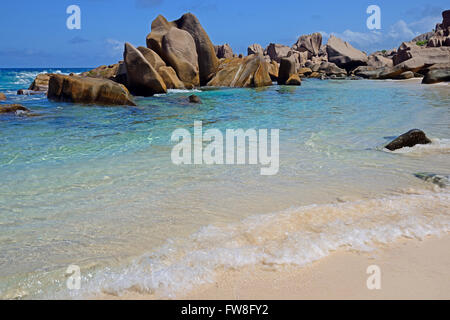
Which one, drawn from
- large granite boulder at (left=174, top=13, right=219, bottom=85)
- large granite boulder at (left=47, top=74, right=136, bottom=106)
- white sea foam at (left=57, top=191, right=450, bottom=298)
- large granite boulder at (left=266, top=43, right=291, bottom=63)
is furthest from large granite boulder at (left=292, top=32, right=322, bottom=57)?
white sea foam at (left=57, top=191, right=450, bottom=298)

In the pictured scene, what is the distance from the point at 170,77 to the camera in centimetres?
1792

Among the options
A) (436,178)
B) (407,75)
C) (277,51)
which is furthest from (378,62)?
(436,178)

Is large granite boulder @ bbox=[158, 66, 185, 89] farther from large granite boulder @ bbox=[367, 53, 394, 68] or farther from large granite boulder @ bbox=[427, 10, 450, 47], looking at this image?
large granite boulder @ bbox=[427, 10, 450, 47]

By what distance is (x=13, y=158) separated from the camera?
15.8 feet

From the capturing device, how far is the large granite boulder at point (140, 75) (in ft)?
48.2

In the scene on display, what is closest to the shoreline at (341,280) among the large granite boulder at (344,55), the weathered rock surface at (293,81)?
the weathered rock surface at (293,81)

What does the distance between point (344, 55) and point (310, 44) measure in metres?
15.1

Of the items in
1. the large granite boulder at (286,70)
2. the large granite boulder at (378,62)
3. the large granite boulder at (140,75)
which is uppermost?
the large granite boulder at (378,62)

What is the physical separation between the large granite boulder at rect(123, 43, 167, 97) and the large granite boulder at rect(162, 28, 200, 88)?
13.3ft

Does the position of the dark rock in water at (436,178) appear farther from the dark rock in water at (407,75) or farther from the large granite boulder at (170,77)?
the dark rock in water at (407,75)

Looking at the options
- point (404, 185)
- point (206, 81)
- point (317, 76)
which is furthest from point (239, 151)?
point (317, 76)

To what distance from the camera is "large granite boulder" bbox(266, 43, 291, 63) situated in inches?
2007

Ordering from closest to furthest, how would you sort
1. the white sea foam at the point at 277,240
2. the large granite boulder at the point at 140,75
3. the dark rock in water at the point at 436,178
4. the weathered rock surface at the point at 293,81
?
the white sea foam at the point at 277,240, the dark rock in water at the point at 436,178, the large granite boulder at the point at 140,75, the weathered rock surface at the point at 293,81
